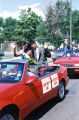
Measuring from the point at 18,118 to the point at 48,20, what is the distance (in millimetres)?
34548

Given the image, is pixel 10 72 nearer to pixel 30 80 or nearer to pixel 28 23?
pixel 30 80

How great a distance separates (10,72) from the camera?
184 inches

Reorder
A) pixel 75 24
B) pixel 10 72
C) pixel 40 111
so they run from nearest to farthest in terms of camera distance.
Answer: pixel 10 72
pixel 40 111
pixel 75 24

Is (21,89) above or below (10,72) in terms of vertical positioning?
below

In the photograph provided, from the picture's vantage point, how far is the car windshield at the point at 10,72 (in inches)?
174

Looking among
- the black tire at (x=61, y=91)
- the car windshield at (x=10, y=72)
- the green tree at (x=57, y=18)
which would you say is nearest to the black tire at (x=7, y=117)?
the car windshield at (x=10, y=72)

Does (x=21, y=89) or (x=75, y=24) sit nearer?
(x=21, y=89)

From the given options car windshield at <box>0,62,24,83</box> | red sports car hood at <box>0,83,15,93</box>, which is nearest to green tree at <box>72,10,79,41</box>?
car windshield at <box>0,62,24,83</box>

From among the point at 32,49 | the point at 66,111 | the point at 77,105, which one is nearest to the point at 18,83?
the point at 66,111

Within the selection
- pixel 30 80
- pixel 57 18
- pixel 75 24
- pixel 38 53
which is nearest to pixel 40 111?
pixel 30 80

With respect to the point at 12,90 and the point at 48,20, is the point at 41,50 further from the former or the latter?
the point at 48,20

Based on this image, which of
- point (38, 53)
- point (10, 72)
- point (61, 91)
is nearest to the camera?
point (10, 72)

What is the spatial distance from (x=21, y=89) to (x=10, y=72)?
608 millimetres

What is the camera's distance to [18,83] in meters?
4.26
